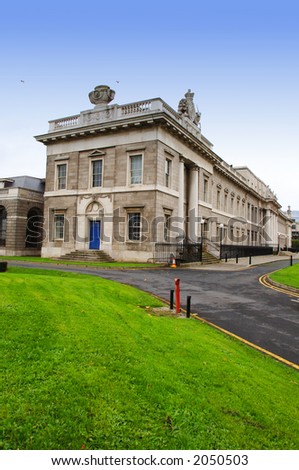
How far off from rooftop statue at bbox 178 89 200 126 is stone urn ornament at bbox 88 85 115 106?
7.33m

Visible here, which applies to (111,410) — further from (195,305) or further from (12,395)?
(195,305)

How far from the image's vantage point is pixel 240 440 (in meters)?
3.15

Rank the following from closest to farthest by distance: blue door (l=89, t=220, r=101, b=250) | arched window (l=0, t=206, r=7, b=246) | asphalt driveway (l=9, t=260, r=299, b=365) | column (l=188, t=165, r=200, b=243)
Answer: asphalt driveway (l=9, t=260, r=299, b=365), blue door (l=89, t=220, r=101, b=250), column (l=188, t=165, r=200, b=243), arched window (l=0, t=206, r=7, b=246)

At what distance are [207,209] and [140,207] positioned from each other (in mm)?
12805

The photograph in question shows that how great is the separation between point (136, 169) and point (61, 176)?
28.4ft

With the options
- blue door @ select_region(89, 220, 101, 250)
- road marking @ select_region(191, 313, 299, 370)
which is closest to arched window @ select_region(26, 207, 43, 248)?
blue door @ select_region(89, 220, 101, 250)

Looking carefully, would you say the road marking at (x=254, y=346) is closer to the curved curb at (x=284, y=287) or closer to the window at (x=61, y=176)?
the curved curb at (x=284, y=287)

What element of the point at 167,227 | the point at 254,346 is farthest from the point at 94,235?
the point at 254,346

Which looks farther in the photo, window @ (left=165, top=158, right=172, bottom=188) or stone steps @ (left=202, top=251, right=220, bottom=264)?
A: stone steps @ (left=202, top=251, right=220, bottom=264)

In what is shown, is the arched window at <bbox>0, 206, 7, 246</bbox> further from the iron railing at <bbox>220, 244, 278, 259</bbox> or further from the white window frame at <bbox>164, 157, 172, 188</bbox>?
the iron railing at <bbox>220, 244, 278, 259</bbox>

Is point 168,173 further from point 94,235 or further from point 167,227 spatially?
point 94,235

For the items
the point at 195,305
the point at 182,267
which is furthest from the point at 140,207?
the point at 195,305

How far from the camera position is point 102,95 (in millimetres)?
29031

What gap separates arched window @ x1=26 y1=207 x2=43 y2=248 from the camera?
32906 millimetres
